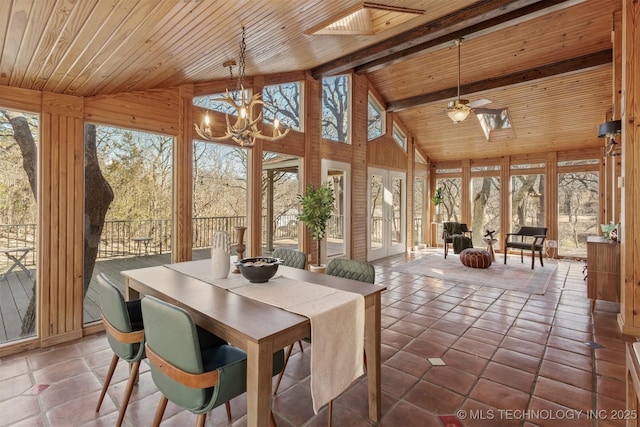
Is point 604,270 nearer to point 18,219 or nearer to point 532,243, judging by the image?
point 532,243

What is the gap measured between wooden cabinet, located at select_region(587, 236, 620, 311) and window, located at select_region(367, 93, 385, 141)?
4.70 meters

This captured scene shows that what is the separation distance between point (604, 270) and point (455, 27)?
367cm

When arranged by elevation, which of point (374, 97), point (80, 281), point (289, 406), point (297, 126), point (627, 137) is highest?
point (374, 97)

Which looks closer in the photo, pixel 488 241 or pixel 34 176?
pixel 34 176

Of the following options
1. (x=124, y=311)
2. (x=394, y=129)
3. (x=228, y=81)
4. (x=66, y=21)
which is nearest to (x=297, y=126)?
(x=228, y=81)

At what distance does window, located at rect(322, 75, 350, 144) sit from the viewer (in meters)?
6.20

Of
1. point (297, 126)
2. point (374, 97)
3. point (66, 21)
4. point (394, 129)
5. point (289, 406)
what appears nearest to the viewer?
point (66, 21)

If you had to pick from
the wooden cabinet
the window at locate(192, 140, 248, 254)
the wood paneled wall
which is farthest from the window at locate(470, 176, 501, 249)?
the window at locate(192, 140, 248, 254)

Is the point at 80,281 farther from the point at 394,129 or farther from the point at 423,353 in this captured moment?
the point at 394,129

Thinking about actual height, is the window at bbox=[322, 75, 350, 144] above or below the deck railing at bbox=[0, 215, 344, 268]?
above

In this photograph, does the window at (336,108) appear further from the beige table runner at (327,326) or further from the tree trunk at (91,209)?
the beige table runner at (327,326)

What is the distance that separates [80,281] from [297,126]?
3986mm

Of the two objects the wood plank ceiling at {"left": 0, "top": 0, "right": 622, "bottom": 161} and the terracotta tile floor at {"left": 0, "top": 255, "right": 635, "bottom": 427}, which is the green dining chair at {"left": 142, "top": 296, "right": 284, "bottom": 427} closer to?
the terracotta tile floor at {"left": 0, "top": 255, "right": 635, "bottom": 427}

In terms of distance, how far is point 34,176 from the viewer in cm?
290
